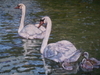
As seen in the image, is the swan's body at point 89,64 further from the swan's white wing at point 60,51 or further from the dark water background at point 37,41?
the swan's white wing at point 60,51

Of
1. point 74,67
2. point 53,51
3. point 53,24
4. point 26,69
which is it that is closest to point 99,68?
point 74,67

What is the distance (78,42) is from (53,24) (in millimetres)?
3392

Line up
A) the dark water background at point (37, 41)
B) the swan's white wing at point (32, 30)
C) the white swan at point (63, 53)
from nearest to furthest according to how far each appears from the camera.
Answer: the dark water background at point (37, 41) → the white swan at point (63, 53) → the swan's white wing at point (32, 30)

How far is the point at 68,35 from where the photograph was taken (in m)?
10.6

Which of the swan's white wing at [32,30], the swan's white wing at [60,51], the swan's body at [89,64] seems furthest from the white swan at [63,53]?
the swan's white wing at [32,30]

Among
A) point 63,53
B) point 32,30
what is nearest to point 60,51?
point 63,53

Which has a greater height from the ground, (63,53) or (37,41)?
(63,53)

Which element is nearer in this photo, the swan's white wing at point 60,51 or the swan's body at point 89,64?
the swan's body at point 89,64

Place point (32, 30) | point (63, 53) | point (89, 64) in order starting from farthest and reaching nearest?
1. point (32, 30)
2. point (63, 53)
3. point (89, 64)

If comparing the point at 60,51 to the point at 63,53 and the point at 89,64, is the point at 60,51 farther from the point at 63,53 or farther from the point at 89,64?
the point at 89,64

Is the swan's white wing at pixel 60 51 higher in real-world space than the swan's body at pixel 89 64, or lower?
higher

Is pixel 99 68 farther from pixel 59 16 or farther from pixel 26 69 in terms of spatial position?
pixel 59 16

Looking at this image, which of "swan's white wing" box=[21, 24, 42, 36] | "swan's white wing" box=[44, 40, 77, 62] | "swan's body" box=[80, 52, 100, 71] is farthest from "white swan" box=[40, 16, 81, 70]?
"swan's white wing" box=[21, 24, 42, 36]

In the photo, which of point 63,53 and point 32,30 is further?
point 32,30
